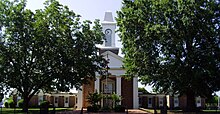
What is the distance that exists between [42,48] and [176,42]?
15166mm

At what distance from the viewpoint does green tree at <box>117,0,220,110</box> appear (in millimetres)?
31203

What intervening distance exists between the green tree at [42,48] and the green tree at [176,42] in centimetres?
647

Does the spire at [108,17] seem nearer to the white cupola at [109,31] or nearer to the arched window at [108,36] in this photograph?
the white cupola at [109,31]

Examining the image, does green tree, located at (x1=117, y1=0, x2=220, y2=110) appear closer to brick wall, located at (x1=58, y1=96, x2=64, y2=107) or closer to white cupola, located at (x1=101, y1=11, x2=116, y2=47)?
white cupola, located at (x1=101, y1=11, x2=116, y2=47)

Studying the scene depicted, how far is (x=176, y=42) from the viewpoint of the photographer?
103 ft

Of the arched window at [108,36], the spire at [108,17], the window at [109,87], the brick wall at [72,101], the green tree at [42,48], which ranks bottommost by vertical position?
the brick wall at [72,101]

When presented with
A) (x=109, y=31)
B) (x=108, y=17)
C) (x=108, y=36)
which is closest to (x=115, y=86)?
(x=108, y=36)

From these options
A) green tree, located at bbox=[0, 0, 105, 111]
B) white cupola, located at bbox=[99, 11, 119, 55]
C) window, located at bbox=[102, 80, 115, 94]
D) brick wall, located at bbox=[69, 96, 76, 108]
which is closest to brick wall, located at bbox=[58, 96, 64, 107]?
brick wall, located at bbox=[69, 96, 76, 108]

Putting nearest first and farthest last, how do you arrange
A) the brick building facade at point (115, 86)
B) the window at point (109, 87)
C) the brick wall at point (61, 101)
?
the brick building facade at point (115, 86) < the window at point (109, 87) < the brick wall at point (61, 101)

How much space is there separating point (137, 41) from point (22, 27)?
13.1 m

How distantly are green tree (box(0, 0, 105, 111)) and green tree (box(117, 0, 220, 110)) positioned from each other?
21.2 ft

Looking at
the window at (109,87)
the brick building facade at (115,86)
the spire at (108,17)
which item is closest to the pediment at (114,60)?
the brick building facade at (115,86)

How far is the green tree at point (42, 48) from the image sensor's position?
116 feet

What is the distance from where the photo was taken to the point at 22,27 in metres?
35.3
